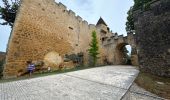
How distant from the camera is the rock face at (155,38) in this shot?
7.19 meters

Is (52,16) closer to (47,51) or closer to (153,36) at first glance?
(47,51)

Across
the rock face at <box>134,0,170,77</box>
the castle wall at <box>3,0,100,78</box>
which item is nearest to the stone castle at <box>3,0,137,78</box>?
the castle wall at <box>3,0,100,78</box>

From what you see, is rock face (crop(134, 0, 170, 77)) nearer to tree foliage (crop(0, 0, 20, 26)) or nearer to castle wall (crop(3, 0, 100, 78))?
castle wall (crop(3, 0, 100, 78))

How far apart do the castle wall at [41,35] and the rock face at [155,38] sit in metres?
7.09

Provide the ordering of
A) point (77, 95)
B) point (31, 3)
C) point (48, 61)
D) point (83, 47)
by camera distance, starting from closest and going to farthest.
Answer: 1. point (77, 95)
2. point (31, 3)
3. point (48, 61)
4. point (83, 47)

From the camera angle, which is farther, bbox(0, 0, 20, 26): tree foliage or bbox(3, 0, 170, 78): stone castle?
bbox(0, 0, 20, 26): tree foliage

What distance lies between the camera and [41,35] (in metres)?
10.3

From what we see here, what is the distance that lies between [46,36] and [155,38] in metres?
8.16

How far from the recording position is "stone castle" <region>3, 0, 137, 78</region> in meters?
8.41

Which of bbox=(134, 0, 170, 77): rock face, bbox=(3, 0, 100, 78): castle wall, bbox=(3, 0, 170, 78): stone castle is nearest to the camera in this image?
bbox=(134, 0, 170, 77): rock face

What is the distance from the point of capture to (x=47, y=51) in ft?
35.3

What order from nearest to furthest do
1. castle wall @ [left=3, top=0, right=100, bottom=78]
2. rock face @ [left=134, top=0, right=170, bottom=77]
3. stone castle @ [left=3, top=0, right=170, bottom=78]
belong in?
1. rock face @ [left=134, top=0, right=170, bottom=77]
2. stone castle @ [left=3, top=0, right=170, bottom=78]
3. castle wall @ [left=3, top=0, right=100, bottom=78]

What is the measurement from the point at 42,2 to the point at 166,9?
9.18 metres

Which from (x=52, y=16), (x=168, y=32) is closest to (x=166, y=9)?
(x=168, y=32)
